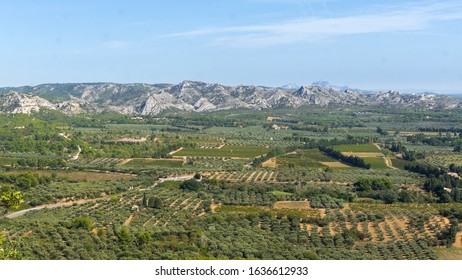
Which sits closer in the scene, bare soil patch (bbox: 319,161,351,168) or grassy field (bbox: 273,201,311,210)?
grassy field (bbox: 273,201,311,210)

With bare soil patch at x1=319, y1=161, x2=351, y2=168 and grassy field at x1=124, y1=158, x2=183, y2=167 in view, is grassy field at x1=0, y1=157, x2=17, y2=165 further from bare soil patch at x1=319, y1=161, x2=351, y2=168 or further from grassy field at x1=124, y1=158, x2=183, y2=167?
bare soil patch at x1=319, y1=161, x2=351, y2=168

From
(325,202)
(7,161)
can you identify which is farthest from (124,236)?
(7,161)

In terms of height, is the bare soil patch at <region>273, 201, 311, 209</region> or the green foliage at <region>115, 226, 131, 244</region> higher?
the green foliage at <region>115, 226, 131, 244</region>

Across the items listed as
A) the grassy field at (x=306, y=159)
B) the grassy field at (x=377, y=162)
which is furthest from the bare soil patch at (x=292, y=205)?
→ the grassy field at (x=377, y=162)

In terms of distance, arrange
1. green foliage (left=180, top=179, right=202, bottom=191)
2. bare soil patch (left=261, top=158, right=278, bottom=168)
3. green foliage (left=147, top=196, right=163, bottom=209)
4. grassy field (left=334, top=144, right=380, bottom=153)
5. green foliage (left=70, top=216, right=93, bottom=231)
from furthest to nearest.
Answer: grassy field (left=334, top=144, right=380, bottom=153), bare soil patch (left=261, top=158, right=278, bottom=168), green foliage (left=180, top=179, right=202, bottom=191), green foliage (left=147, top=196, right=163, bottom=209), green foliage (left=70, top=216, right=93, bottom=231)

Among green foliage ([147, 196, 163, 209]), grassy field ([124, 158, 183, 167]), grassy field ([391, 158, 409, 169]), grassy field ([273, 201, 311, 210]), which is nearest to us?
green foliage ([147, 196, 163, 209])

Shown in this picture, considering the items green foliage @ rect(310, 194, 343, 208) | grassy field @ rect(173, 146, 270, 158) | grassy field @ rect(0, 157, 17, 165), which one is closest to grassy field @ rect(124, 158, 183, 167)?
grassy field @ rect(173, 146, 270, 158)

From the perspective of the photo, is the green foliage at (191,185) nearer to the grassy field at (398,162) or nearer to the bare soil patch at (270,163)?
the bare soil patch at (270,163)

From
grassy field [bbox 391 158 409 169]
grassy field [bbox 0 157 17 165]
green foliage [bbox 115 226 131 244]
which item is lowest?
grassy field [bbox 391 158 409 169]
